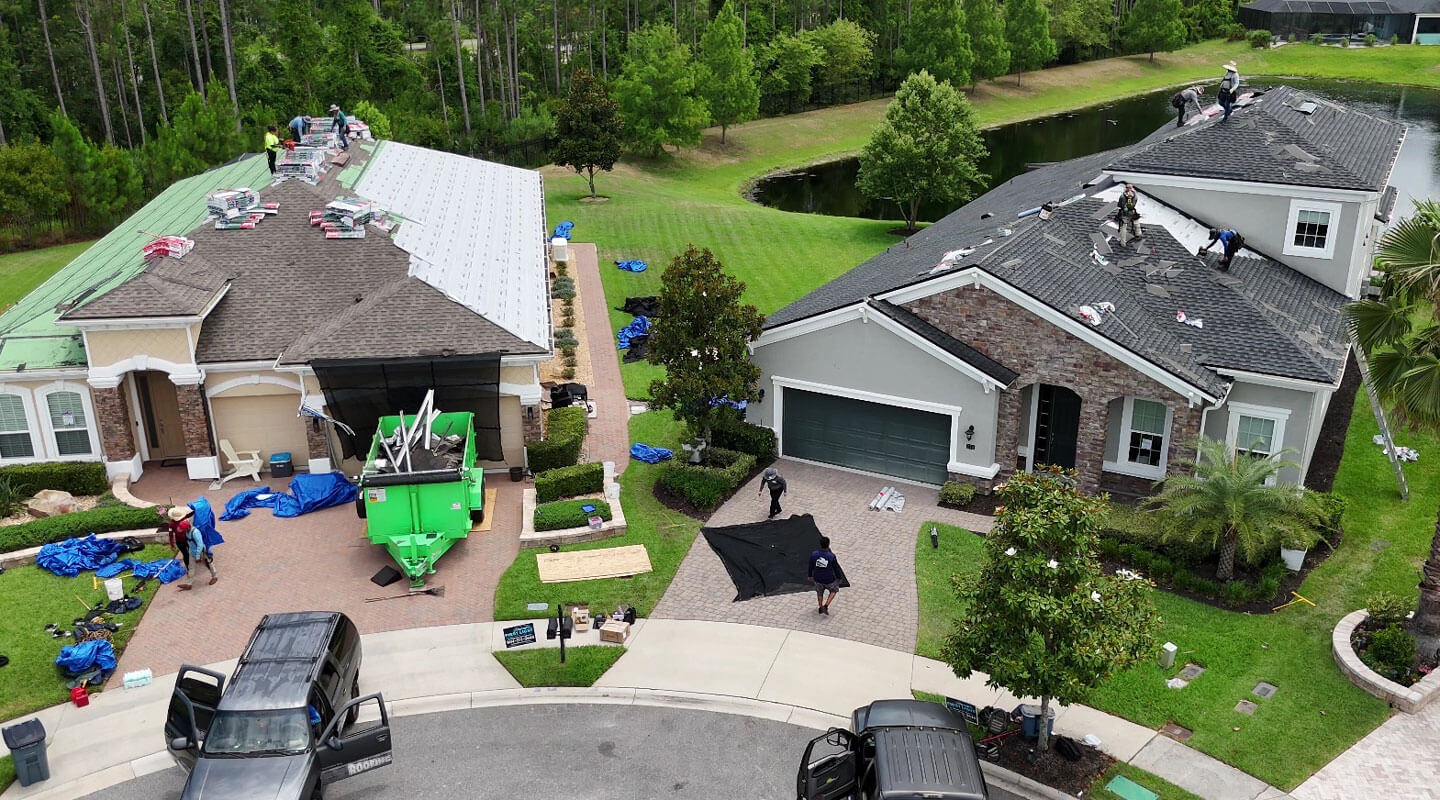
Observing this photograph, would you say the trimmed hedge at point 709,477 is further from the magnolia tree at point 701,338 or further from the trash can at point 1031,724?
the trash can at point 1031,724

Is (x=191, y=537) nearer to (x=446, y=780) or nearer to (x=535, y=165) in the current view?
(x=446, y=780)

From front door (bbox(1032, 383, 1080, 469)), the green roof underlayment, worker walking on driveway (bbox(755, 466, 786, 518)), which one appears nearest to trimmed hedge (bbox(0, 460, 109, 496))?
the green roof underlayment

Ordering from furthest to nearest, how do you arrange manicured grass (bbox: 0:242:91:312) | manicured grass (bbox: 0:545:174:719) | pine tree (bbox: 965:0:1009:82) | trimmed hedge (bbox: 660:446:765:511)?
pine tree (bbox: 965:0:1009:82) → manicured grass (bbox: 0:242:91:312) → trimmed hedge (bbox: 660:446:765:511) → manicured grass (bbox: 0:545:174:719)

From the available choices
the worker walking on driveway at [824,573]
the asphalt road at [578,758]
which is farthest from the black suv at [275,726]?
the worker walking on driveway at [824,573]

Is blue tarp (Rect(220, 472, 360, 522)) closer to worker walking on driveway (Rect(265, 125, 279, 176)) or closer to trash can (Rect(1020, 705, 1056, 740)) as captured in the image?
worker walking on driveway (Rect(265, 125, 279, 176))

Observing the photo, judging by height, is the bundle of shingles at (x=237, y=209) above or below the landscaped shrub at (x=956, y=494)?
above

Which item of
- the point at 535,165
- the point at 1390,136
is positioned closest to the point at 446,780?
the point at 1390,136

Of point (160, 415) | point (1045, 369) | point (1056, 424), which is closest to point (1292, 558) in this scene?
point (1056, 424)

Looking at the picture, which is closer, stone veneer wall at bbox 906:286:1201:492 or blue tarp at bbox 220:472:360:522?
stone veneer wall at bbox 906:286:1201:492
